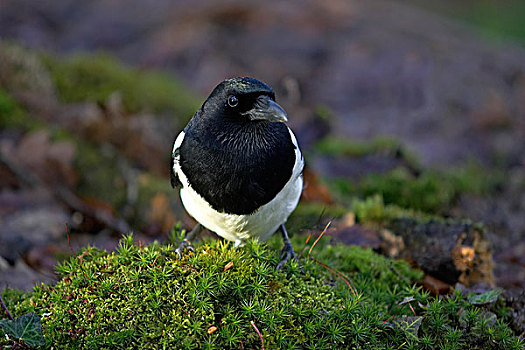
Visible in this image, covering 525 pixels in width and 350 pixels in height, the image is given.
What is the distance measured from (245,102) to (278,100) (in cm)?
682

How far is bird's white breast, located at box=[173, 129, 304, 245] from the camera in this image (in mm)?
2918

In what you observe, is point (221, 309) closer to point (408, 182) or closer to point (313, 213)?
point (313, 213)

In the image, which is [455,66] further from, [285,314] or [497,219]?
[285,314]

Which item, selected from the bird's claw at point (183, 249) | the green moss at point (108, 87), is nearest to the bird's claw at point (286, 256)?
the bird's claw at point (183, 249)

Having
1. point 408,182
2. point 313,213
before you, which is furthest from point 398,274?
point 408,182

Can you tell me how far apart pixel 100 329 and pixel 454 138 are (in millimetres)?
9030

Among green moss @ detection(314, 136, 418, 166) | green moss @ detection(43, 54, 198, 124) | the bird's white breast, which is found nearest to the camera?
the bird's white breast

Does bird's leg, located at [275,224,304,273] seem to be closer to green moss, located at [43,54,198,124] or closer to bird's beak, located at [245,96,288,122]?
bird's beak, located at [245,96,288,122]

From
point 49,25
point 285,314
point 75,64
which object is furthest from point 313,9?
point 285,314

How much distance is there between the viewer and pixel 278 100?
31.3ft

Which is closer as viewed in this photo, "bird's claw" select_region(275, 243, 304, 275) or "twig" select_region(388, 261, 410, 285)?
"bird's claw" select_region(275, 243, 304, 275)

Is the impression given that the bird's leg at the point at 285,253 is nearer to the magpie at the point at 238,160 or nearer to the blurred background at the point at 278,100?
the magpie at the point at 238,160

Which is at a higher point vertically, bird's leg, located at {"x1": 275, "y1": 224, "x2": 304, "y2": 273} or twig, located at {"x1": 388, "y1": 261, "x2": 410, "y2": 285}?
bird's leg, located at {"x1": 275, "y1": 224, "x2": 304, "y2": 273}

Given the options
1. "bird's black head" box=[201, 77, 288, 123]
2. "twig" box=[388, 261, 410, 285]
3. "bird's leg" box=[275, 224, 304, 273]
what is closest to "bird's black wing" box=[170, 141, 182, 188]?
"bird's black head" box=[201, 77, 288, 123]
